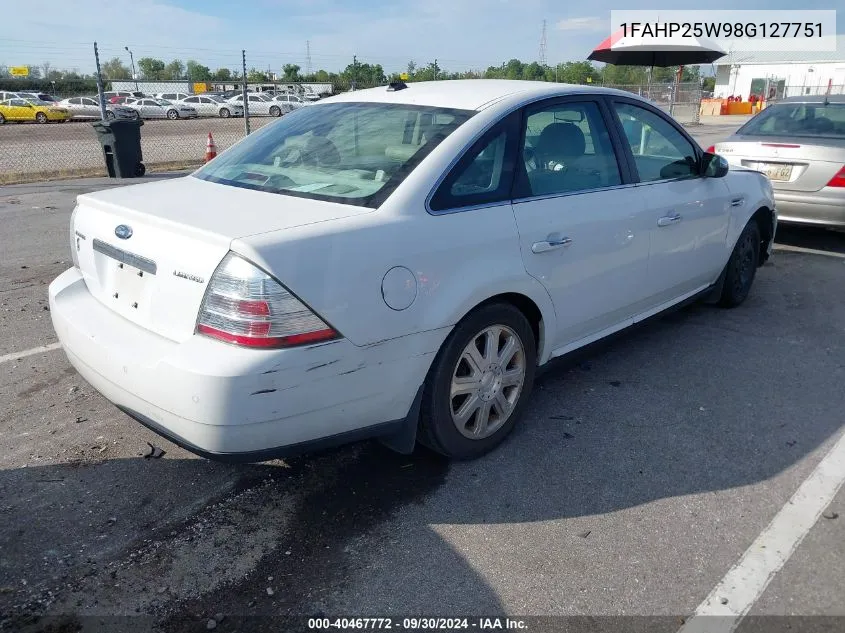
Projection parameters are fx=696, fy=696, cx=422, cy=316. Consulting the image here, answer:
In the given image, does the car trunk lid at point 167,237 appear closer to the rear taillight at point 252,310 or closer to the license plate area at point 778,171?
the rear taillight at point 252,310

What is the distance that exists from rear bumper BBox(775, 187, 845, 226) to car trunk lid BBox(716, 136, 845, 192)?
0.07 metres

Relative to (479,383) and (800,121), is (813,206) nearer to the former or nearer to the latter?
(800,121)

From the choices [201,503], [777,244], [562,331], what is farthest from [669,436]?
[777,244]

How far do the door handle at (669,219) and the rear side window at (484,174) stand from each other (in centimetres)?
122

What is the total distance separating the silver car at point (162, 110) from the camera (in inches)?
1426

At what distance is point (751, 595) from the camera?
2447mm

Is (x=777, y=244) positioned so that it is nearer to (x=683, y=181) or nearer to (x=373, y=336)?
(x=683, y=181)

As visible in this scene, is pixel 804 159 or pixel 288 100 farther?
pixel 288 100

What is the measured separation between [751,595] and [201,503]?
2149 mm

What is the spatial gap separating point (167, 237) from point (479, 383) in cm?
147

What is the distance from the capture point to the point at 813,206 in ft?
23.3

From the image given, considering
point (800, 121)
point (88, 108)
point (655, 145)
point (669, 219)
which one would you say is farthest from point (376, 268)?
point (88, 108)

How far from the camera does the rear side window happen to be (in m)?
2.96

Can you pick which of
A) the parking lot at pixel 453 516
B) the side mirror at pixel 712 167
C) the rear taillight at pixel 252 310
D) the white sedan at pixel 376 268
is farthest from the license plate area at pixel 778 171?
the rear taillight at pixel 252 310
